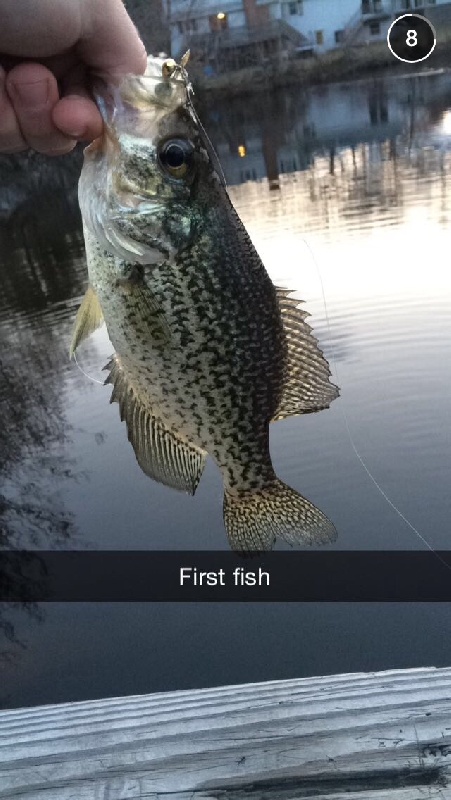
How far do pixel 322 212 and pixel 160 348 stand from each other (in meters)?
Result: 13.3

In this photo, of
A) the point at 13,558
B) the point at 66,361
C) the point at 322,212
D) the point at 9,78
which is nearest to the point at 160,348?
the point at 9,78

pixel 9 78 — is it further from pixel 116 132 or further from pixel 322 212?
pixel 322 212

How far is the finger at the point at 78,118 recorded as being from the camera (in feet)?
4.87

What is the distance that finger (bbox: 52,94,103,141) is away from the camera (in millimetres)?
1484

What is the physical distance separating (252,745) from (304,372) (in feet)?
3.71

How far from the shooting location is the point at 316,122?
25203mm

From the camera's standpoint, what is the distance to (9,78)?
160 cm

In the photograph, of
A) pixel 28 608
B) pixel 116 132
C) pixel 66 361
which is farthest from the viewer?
pixel 66 361

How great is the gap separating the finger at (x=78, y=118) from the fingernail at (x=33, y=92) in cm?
8

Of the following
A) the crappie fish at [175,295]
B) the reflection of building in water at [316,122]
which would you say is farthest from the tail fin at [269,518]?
the reflection of building in water at [316,122]

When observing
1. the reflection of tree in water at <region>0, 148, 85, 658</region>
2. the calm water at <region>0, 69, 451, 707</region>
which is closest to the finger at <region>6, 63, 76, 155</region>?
the calm water at <region>0, 69, 451, 707</region>

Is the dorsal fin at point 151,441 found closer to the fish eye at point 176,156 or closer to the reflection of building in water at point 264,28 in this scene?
the fish eye at point 176,156

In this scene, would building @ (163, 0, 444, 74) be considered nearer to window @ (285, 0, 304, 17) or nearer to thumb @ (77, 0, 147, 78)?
window @ (285, 0, 304, 17)
